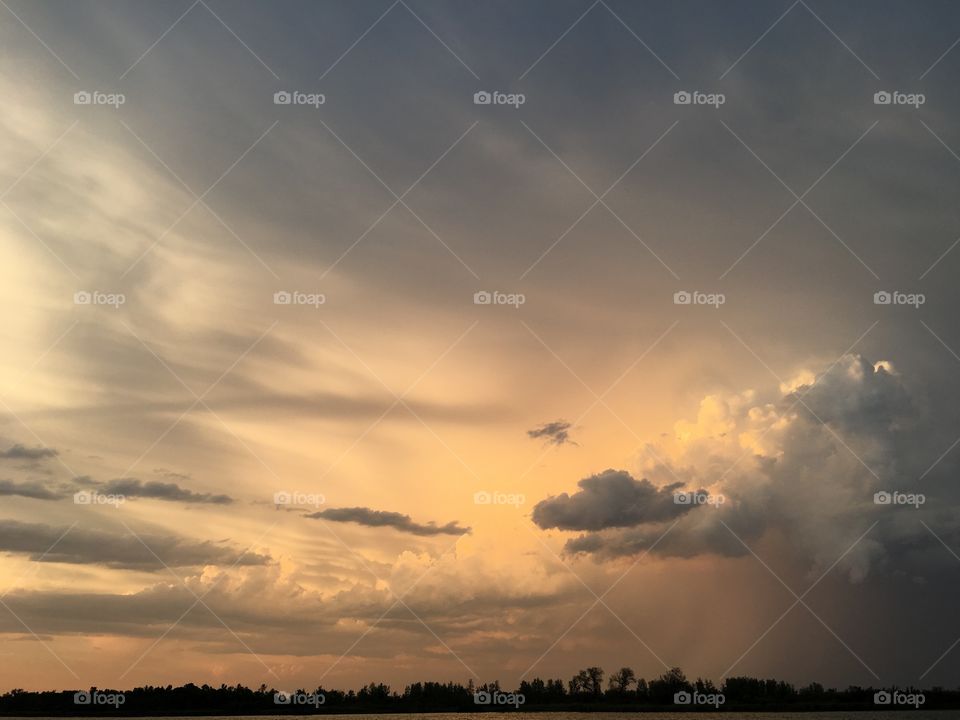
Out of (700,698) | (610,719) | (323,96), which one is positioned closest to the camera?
(323,96)

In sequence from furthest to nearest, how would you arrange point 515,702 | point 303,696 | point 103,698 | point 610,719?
1. point 610,719
2. point 303,696
3. point 103,698
4. point 515,702

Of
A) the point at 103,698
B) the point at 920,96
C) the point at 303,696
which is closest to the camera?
the point at 920,96

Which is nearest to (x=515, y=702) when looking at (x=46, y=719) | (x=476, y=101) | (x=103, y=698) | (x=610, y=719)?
(x=476, y=101)

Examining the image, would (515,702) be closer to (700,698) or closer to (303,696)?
(303,696)

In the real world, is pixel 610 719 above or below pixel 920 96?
below

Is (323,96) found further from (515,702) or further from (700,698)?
(700,698)

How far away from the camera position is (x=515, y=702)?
71000 mm

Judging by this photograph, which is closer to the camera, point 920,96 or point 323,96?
point 323,96

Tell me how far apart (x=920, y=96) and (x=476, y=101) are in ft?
99.9

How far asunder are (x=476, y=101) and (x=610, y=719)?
164079 mm

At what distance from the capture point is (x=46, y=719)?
656 ft

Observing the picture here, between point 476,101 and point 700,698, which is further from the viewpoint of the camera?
point 700,698

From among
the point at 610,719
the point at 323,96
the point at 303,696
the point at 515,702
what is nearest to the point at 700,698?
the point at 610,719

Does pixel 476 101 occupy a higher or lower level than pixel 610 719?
higher
